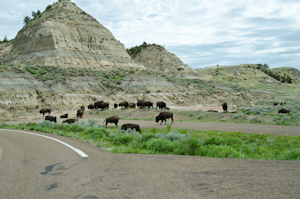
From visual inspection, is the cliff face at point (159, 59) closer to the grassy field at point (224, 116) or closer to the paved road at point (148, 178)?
the grassy field at point (224, 116)

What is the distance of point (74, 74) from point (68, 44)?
17.4 meters

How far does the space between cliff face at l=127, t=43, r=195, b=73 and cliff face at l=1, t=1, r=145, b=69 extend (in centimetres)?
2158

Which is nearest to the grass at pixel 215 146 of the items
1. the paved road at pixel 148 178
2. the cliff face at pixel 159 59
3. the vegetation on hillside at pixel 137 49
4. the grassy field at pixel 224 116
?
the paved road at pixel 148 178

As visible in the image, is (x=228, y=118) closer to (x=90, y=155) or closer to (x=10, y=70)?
(x=90, y=155)

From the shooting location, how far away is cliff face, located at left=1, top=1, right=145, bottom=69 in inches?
2441

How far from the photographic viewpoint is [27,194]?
4.43 m

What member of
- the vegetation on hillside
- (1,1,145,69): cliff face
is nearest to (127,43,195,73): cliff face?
the vegetation on hillside

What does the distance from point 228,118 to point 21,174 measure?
2155 cm

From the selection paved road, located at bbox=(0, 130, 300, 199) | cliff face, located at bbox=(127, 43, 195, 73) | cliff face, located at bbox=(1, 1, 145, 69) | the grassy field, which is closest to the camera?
paved road, located at bbox=(0, 130, 300, 199)

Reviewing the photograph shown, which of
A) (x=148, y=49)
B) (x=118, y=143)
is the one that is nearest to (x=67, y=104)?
(x=118, y=143)

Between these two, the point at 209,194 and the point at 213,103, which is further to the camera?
the point at 213,103

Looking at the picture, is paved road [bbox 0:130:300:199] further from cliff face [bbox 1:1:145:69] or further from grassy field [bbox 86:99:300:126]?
cliff face [bbox 1:1:145:69]

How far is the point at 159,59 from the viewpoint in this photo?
101 meters

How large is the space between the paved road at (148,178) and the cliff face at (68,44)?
5801 centimetres
